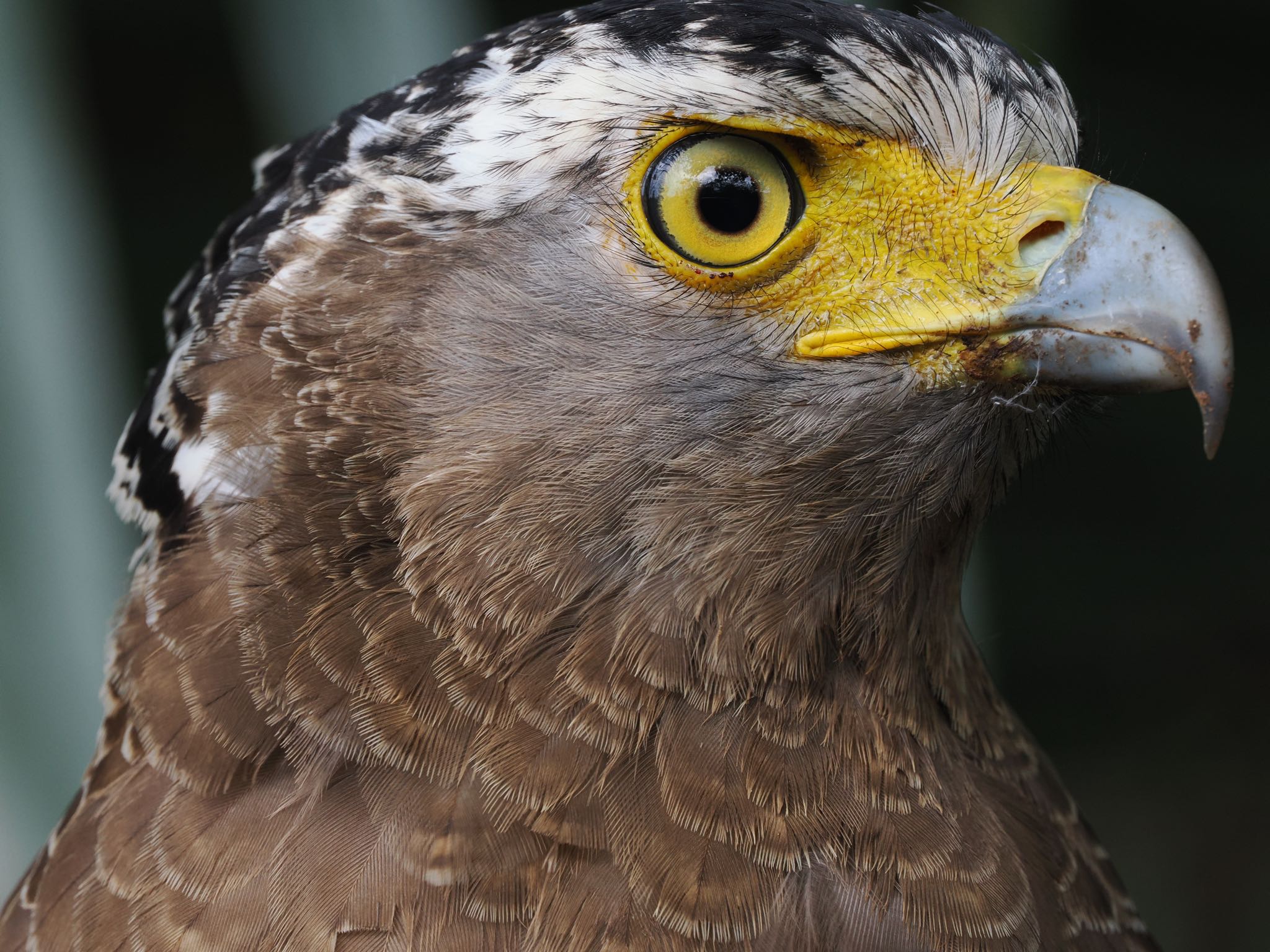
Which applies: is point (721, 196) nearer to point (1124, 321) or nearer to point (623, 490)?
point (623, 490)

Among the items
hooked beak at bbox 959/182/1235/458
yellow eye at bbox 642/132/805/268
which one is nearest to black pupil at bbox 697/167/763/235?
yellow eye at bbox 642/132/805/268

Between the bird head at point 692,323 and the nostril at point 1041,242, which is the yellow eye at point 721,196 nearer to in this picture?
the bird head at point 692,323

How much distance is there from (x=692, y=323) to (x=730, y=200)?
0.18 metres

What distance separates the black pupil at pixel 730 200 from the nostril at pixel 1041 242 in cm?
37

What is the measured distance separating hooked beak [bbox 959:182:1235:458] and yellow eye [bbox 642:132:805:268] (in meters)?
0.33

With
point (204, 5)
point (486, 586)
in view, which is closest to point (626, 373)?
point (486, 586)

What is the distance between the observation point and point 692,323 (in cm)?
169

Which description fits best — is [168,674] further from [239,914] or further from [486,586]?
[486,586]

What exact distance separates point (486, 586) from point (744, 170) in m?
0.69

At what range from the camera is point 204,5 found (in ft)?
15.3

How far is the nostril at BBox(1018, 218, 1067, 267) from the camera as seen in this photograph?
5.43 feet

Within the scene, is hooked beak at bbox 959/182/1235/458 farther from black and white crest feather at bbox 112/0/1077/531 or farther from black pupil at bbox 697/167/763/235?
black pupil at bbox 697/167/763/235

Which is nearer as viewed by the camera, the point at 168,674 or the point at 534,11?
the point at 168,674

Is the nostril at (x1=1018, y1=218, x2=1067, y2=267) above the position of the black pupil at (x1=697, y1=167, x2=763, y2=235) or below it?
below
